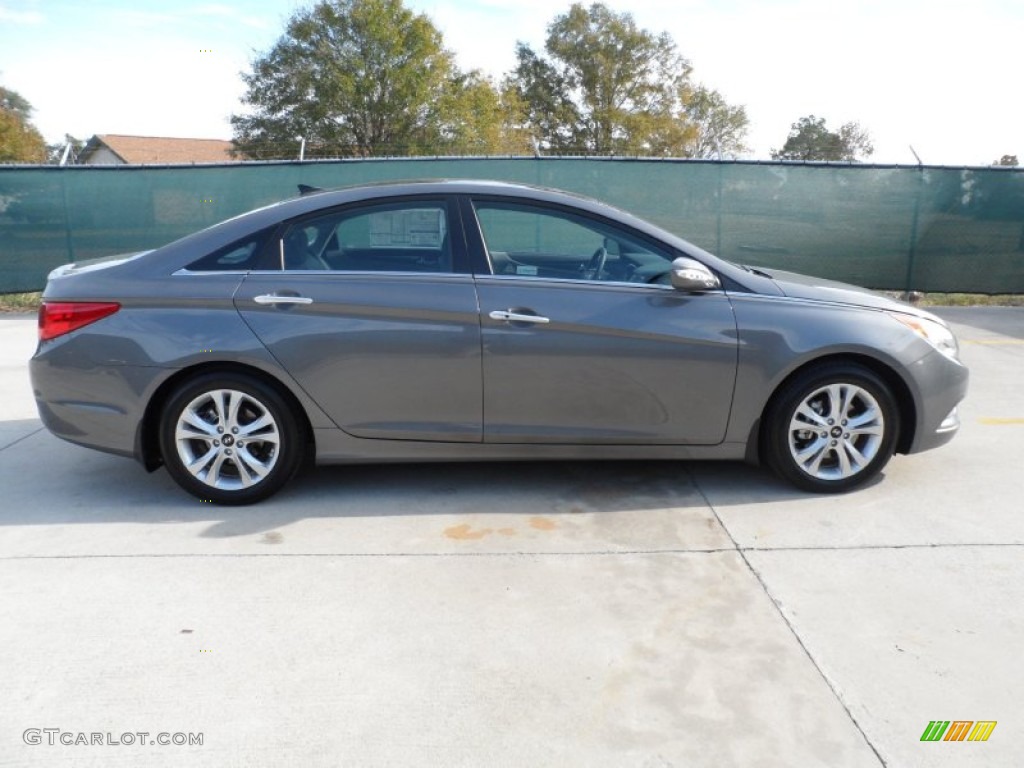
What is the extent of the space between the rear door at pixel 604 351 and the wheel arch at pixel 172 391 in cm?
94

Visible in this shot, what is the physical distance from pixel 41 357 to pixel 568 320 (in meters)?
2.57

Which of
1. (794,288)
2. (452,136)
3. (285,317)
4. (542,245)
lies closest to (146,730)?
(285,317)

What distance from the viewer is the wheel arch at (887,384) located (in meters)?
4.23

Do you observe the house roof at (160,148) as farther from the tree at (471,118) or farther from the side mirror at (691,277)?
the side mirror at (691,277)

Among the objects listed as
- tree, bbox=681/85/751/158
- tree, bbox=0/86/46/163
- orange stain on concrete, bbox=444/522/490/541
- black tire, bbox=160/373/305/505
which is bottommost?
orange stain on concrete, bbox=444/522/490/541

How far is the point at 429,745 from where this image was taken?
246 centimetres

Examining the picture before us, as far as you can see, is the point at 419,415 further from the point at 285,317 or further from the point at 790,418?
the point at 790,418

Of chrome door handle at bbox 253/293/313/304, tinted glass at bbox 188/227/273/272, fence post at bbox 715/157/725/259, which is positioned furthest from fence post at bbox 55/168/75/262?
fence post at bbox 715/157/725/259

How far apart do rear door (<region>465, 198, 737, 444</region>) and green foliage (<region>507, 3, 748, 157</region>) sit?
51011 millimetres

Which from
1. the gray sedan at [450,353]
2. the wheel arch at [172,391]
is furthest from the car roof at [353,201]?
the wheel arch at [172,391]

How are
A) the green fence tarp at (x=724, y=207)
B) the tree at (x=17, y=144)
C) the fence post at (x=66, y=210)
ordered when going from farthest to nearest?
the tree at (x=17, y=144) < the green fence tarp at (x=724, y=207) < the fence post at (x=66, y=210)

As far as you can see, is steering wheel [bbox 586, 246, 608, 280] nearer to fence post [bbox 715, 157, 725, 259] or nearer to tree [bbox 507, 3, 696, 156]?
fence post [bbox 715, 157, 725, 259]

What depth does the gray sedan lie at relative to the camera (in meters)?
4.07

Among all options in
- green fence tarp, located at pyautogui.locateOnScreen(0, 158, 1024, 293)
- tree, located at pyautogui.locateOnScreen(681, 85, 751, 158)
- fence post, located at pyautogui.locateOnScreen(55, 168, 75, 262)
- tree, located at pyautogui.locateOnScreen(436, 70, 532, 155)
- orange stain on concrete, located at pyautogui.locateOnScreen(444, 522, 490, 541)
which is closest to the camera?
orange stain on concrete, located at pyautogui.locateOnScreen(444, 522, 490, 541)
